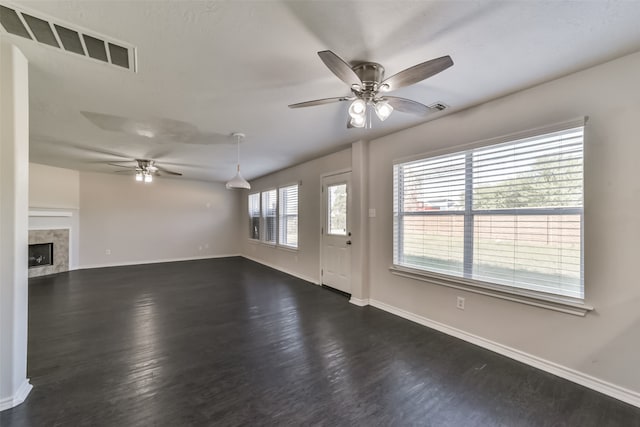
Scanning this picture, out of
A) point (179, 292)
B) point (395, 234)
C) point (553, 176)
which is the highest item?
point (553, 176)

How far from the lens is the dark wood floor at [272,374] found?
5.64 feet

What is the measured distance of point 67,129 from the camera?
337 centimetres

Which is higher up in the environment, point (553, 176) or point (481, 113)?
point (481, 113)

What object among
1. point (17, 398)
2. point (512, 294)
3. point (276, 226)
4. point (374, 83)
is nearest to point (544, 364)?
point (512, 294)

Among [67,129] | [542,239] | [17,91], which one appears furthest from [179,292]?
[542,239]

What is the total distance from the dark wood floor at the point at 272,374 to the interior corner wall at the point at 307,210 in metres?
1.63

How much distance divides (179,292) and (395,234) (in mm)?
3796

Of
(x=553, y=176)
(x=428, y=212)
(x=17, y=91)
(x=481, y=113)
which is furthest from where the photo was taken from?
(x=428, y=212)

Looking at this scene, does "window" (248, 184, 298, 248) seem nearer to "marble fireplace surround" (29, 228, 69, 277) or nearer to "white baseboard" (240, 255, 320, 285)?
"white baseboard" (240, 255, 320, 285)

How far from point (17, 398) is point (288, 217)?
466 cm

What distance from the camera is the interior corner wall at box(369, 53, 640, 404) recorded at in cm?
185

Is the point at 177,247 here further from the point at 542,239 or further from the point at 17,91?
the point at 542,239

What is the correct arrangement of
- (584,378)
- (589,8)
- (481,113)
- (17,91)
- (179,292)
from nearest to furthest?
1. (589,8)
2. (17,91)
3. (584,378)
4. (481,113)
5. (179,292)

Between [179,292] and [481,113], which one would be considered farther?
[179,292]
